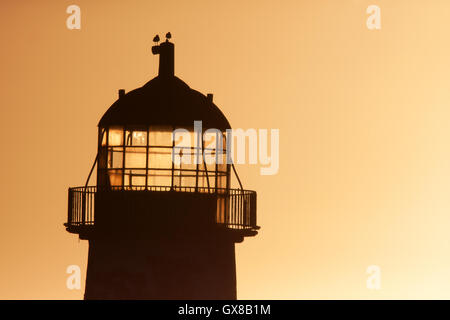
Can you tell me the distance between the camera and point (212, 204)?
23.1 meters

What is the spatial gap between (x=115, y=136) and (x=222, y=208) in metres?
2.68

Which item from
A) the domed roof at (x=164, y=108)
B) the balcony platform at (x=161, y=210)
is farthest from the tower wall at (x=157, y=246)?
the domed roof at (x=164, y=108)

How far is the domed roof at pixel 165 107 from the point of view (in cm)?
2311

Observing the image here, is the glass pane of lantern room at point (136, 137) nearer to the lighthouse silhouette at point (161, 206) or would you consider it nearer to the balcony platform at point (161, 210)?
the lighthouse silhouette at point (161, 206)

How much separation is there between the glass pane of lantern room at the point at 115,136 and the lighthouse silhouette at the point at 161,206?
0.02m

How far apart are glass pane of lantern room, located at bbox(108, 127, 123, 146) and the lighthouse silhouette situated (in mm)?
21

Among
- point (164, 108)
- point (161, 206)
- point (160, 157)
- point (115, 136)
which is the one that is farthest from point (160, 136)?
point (161, 206)

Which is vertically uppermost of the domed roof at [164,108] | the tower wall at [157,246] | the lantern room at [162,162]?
the domed roof at [164,108]

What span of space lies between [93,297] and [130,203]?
7.32 ft

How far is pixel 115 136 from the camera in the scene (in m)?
23.5

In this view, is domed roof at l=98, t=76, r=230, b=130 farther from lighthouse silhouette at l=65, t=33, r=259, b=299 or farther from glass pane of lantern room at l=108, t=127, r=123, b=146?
glass pane of lantern room at l=108, t=127, r=123, b=146

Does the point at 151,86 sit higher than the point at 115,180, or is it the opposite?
the point at 151,86
